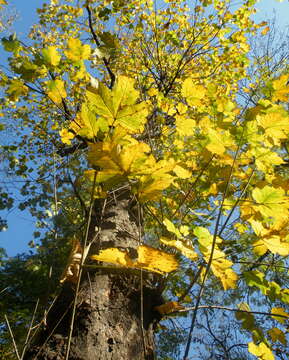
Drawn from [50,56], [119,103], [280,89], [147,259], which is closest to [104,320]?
[147,259]

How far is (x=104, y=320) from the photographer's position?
3.24 ft

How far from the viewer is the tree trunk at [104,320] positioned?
868 millimetres

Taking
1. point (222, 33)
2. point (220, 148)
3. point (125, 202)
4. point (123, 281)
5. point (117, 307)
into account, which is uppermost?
point (222, 33)

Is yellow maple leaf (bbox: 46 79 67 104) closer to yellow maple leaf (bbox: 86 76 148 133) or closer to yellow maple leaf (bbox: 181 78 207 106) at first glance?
yellow maple leaf (bbox: 86 76 148 133)

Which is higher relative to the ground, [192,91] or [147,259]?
[192,91]

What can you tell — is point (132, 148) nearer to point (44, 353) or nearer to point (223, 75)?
point (44, 353)

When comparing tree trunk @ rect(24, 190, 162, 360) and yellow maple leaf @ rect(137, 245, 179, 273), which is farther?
tree trunk @ rect(24, 190, 162, 360)

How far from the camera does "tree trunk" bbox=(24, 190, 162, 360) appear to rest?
87 cm

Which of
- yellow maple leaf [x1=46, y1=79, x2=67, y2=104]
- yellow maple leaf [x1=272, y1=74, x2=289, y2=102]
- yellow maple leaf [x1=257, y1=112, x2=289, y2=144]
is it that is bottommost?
yellow maple leaf [x1=257, y1=112, x2=289, y2=144]

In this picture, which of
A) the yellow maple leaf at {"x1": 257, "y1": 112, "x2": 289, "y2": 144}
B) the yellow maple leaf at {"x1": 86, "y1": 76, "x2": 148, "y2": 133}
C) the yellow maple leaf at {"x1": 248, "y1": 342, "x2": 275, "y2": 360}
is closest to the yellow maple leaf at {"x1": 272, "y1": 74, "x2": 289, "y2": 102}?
the yellow maple leaf at {"x1": 257, "y1": 112, "x2": 289, "y2": 144}

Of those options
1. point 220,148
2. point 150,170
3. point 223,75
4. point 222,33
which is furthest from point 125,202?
point 223,75

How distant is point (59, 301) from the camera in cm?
110

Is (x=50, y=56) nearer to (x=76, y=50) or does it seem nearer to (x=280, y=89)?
(x=76, y=50)

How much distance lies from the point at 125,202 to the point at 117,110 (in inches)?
56.9
